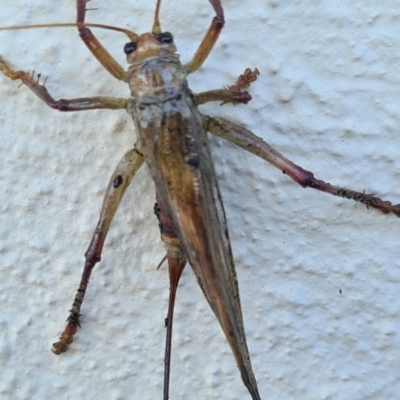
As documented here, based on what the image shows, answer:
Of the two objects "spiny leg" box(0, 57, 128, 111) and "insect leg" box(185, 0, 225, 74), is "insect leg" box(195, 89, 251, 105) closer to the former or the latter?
"insect leg" box(185, 0, 225, 74)

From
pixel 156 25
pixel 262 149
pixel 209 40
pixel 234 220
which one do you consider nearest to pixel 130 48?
pixel 156 25

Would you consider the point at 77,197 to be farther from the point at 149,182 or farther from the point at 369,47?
the point at 369,47

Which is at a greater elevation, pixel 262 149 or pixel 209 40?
pixel 209 40

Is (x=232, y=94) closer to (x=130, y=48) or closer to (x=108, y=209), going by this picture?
(x=130, y=48)

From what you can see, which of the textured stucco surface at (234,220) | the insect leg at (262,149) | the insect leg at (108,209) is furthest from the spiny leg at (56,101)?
the insect leg at (262,149)

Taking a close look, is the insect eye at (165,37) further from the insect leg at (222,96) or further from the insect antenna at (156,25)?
the insect leg at (222,96)

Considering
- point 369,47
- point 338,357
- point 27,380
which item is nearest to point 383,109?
point 369,47
